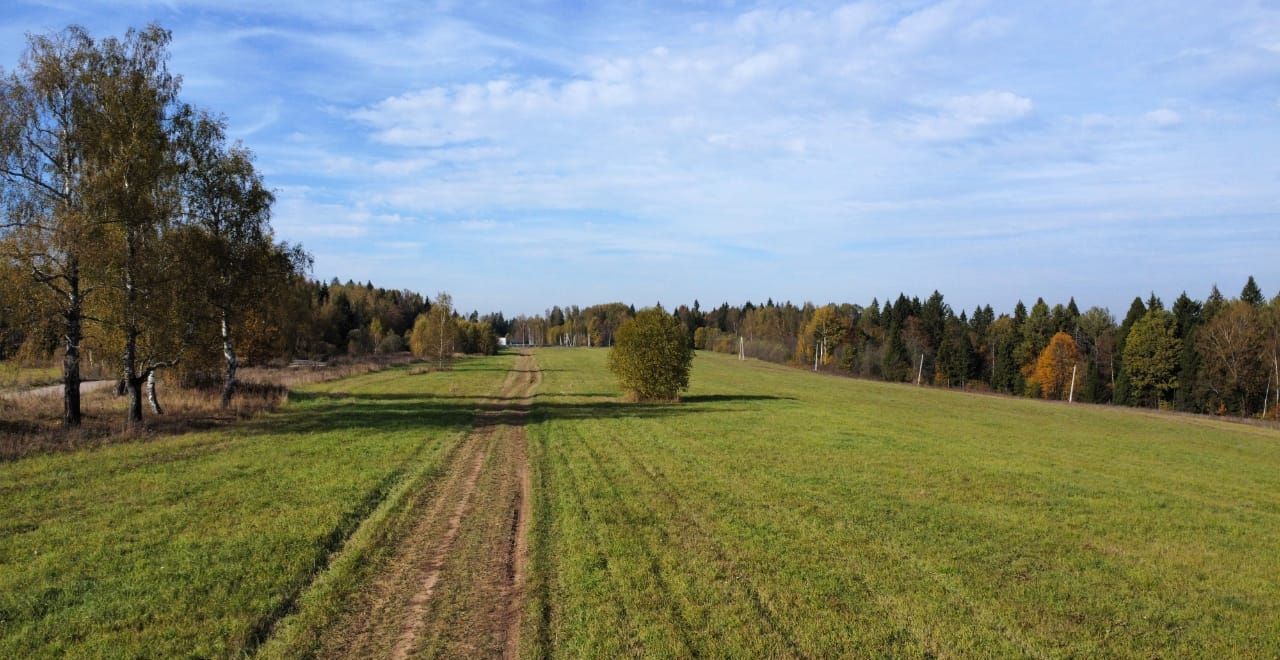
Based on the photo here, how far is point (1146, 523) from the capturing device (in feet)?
40.4

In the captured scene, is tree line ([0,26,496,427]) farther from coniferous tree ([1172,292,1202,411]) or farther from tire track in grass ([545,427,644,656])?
coniferous tree ([1172,292,1202,411])

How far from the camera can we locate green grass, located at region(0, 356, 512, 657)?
22.4ft

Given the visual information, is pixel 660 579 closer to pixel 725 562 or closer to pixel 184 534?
pixel 725 562

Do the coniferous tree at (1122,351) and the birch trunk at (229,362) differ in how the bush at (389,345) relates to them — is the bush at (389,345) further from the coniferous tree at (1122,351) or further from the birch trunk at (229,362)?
the coniferous tree at (1122,351)

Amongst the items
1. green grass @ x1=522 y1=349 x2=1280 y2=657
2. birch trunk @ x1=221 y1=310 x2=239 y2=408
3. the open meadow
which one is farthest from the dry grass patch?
green grass @ x1=522 y1=349 x2=1280 y2=657

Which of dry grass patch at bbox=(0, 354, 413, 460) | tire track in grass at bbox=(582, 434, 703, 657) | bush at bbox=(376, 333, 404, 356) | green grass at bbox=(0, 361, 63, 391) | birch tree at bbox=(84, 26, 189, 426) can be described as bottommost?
tire track in grass at bbox=(582, 434, 703, 657)

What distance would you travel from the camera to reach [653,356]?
3544 cm

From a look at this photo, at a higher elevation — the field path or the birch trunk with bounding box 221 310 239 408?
the birch trunk with bounding box 221 310 239 408

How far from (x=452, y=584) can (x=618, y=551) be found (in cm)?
233

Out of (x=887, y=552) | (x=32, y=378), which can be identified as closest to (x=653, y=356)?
(x=887, y=552)

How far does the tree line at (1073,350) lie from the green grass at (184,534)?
31.2 meters

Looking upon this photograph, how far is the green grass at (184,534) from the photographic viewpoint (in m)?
6.83

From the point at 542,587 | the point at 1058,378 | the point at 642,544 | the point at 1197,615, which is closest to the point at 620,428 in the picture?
the point at 642,544

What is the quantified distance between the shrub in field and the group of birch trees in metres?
19.0
